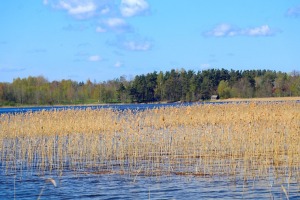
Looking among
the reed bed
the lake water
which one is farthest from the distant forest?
the lake water

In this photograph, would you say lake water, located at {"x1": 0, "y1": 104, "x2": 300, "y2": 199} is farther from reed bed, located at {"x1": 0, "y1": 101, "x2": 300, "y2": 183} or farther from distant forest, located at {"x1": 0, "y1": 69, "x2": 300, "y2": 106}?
distant forest, located at {"x1": 0, "y1": 69, "x2": 300, "y2": 106}

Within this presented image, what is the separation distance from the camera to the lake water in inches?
442

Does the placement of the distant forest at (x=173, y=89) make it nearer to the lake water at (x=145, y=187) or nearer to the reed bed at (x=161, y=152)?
the reed bed at (x=161, y=152)

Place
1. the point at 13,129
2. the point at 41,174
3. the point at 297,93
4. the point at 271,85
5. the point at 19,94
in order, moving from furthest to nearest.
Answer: the point at 19,94 < the point at 271,85 < the point at 297,93 < the point at 13,129 < the point at 41,174

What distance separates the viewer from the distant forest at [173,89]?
95.8 meters

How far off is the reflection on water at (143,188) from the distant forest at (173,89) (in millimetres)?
80404

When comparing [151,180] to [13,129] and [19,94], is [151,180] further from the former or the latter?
[19,94]

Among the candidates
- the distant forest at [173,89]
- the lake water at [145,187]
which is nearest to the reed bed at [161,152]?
the lake water at [145,187]

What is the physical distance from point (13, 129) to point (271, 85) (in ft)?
265

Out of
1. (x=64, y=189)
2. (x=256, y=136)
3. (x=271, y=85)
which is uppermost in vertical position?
(x=271, y=85)

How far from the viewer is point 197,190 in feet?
38.4

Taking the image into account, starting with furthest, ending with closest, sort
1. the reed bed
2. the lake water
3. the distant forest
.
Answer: the distant forest < the reed bed < the lake water

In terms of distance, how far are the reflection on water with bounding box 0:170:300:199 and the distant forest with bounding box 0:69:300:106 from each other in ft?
264

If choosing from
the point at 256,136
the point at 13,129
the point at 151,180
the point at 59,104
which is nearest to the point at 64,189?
the point at 151,180
